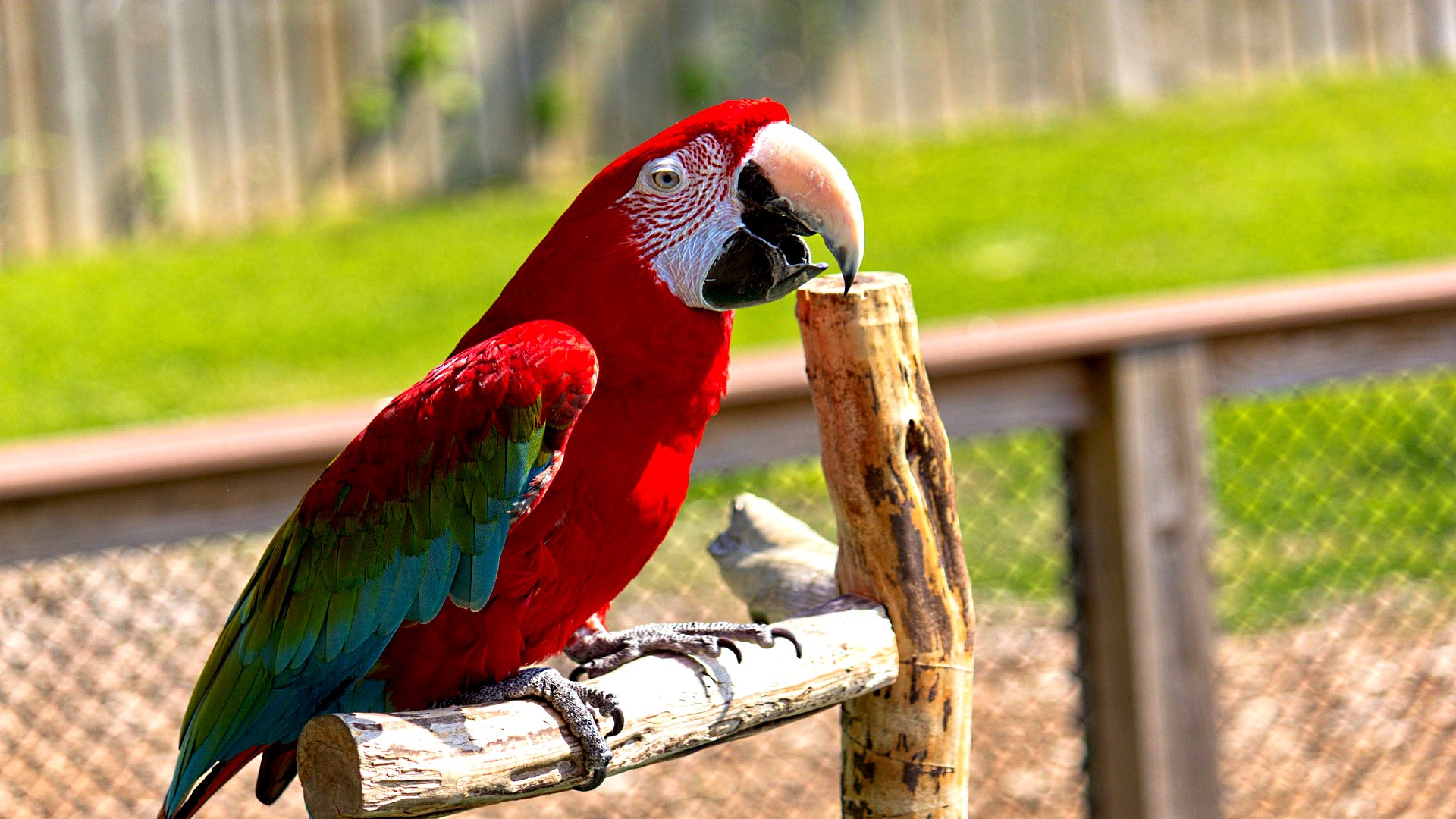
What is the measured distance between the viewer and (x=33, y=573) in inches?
114

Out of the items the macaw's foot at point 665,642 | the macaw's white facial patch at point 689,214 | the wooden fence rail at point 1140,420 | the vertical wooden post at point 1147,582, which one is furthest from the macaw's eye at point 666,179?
the vertical wooden post at point 1147,582

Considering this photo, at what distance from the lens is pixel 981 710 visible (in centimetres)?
322

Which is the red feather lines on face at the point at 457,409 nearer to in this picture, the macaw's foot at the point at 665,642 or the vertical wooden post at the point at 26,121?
the macaw's foot at the point at 665,642

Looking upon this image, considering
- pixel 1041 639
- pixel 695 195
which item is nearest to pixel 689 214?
pixel 695 195

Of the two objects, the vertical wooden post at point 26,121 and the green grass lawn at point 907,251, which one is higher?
the vertical wooden post at point 26,121

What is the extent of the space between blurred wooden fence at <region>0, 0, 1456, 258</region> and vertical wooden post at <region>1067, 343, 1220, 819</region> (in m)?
3.84

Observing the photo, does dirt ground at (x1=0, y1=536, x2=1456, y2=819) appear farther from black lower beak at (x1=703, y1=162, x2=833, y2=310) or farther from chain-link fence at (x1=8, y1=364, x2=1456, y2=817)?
black lower beak at (x1=703, y1=162, x2=833, y2=310)

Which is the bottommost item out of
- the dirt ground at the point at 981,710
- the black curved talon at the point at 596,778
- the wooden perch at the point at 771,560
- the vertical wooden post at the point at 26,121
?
the dirt ground at the point at 981,710

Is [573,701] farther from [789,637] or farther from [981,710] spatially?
[981,710]

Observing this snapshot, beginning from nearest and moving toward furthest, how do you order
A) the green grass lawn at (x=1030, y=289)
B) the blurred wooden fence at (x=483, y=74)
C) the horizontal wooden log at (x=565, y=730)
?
the horizontal wooden log at (x=565, y=730) < the green grass lawn at (x=1030, y=289) < the blurred wooden fence at (x=483, y=74)

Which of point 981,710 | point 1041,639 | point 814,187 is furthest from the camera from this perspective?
point 1041,639

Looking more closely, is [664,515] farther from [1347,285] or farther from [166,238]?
[166,238]

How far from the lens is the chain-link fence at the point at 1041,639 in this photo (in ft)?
9.09

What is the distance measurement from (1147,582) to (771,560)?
73 cm
